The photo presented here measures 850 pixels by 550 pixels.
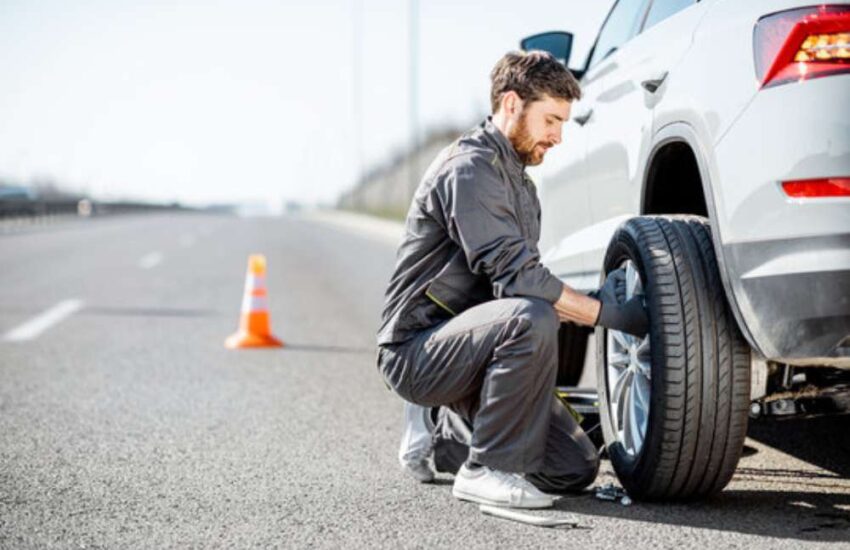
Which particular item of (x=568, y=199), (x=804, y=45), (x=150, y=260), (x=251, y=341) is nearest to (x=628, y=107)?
(x=568, y=199)

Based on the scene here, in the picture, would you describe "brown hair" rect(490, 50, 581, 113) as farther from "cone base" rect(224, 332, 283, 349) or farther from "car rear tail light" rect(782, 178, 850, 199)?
"cone base" rect(224, 332, 283, 349)

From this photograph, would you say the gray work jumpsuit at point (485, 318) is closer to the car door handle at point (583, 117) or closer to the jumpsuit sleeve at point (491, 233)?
the jumpsuit sleeve at point (491, 233)

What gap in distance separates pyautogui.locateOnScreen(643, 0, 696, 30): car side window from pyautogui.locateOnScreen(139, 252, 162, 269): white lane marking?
1361 cm

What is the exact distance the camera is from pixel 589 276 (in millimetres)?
4648

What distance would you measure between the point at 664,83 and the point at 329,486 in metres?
1.86

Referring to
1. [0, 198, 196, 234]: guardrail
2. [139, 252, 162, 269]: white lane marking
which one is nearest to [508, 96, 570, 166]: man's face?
[139, 252, 162, 269]: white lane marking

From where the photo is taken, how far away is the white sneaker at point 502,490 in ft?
11.9

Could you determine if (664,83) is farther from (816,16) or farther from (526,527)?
(526,527)

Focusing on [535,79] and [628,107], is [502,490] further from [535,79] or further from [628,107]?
[628,107]

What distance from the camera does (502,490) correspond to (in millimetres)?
3641

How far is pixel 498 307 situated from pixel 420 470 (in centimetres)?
83

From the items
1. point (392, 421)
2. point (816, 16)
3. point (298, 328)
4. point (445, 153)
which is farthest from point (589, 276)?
point (298, 328)

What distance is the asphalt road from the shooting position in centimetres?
340

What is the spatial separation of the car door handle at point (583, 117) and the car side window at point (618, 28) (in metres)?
0.34
